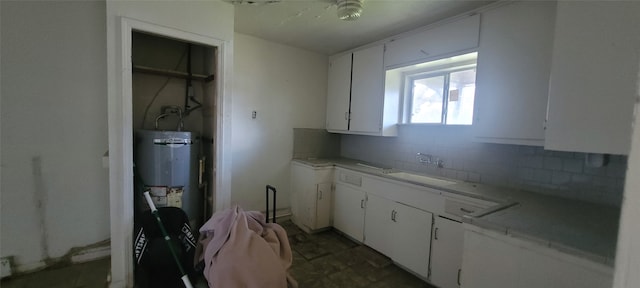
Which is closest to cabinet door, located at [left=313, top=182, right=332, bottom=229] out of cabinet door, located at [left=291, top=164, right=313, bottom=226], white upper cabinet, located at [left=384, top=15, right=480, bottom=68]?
cabinet door, located at [left=291, top=164, right=313, bottom=226]

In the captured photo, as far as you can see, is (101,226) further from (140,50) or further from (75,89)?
(140,50)

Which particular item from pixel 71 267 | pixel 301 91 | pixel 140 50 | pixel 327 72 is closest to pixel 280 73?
pixel 301 91

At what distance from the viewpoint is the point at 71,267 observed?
2.12m

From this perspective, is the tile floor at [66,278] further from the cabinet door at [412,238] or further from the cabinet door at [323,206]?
the cabinet door at [412,238]

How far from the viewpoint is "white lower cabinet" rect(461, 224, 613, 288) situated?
997 millimetres

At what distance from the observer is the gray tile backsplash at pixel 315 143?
3441mm

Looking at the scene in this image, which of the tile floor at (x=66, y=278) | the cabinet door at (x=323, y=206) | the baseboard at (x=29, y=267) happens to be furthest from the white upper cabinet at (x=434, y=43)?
the baseboard at (x=29, y=267)

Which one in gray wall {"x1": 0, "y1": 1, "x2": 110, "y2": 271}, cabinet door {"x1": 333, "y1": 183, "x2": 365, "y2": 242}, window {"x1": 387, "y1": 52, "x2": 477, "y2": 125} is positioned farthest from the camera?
cabinet door {"x1": 333, "y1": 183, "x2": 365, "y2": 242}

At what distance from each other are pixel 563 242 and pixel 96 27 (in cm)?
344

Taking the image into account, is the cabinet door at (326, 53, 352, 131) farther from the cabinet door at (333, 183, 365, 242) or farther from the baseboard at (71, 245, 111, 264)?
the baseboard at (71, 245, 111, 264)

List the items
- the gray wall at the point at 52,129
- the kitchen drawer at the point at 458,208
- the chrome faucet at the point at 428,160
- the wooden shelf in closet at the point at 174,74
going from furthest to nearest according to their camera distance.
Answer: the chrome faucet at the point at 428,160 → the wooden shelf in closet at the point at 174,74 → the gray wall at the point at 52,129 → the kitchen drawer at the point at 458,208

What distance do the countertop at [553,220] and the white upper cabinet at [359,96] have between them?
44.5 inches

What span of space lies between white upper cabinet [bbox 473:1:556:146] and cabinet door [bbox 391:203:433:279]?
2.72ft

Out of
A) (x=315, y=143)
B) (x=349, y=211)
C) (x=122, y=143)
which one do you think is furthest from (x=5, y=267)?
(x=315, y=143)
